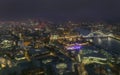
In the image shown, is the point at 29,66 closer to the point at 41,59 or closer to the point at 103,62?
the point at 41,59

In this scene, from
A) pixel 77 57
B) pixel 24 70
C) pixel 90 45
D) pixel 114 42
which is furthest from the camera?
pixel 114 42

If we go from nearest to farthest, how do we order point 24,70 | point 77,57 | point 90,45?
point 24,70, point 77,57, point 90,45

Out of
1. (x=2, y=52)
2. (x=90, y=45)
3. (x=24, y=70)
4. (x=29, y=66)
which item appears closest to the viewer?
(x=24, y=70)

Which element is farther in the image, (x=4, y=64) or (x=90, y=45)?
(x=90, y=45)

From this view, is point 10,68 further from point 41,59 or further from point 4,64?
point 41,59

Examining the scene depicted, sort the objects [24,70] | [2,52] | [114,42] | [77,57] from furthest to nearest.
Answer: [114,42] → [2,52] → [77,57] → [24,70]

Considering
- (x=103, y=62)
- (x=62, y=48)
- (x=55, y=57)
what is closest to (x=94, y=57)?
(x=103, y=62)

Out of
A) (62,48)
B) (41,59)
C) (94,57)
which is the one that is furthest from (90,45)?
(41,59)

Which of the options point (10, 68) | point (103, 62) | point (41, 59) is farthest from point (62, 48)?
point (10, 68)

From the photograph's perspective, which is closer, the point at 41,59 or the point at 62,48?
the point at 41,59
